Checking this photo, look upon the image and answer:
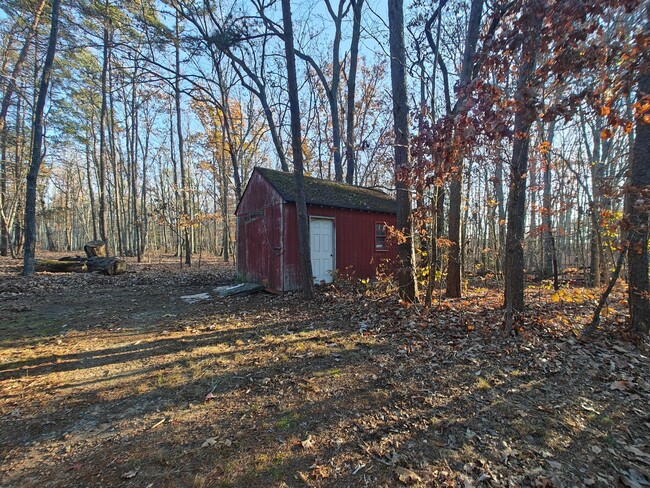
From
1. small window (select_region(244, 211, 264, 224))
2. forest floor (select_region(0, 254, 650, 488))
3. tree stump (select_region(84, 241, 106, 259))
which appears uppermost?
Result: small window (select_region(244, 211, 264, 224))

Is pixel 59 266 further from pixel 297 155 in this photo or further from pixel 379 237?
pixel 379 237

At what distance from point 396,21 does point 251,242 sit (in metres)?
8.03

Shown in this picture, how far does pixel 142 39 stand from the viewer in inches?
417

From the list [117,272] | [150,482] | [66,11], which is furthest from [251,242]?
[66,11]

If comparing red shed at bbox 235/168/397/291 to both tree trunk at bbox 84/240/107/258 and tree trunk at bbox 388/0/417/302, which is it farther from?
tree trunk at bbox 84/240/107/258

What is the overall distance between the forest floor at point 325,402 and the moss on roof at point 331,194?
4670 mm

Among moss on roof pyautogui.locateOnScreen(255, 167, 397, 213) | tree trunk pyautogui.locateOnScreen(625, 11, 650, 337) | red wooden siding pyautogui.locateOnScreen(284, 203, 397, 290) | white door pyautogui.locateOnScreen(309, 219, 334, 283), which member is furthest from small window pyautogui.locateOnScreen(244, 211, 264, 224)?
tree trunk pyautogui.locateOnScreen(625, 11, 650, 337)

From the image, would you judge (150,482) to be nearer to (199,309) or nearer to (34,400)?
(34,400)

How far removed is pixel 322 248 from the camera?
10.1 m

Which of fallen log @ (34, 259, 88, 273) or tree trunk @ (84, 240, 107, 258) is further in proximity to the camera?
tree trunk @ (84, 240, 107, 258)

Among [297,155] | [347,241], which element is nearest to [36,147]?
[297,155]

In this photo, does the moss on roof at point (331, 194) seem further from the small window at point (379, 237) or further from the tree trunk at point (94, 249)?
the tree trunk at point (94, 249)

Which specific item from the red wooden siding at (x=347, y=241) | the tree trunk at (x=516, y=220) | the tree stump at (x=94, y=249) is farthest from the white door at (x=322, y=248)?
the tree stump at (x=94, y=249)

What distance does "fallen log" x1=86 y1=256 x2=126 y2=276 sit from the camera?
41.0 feet
